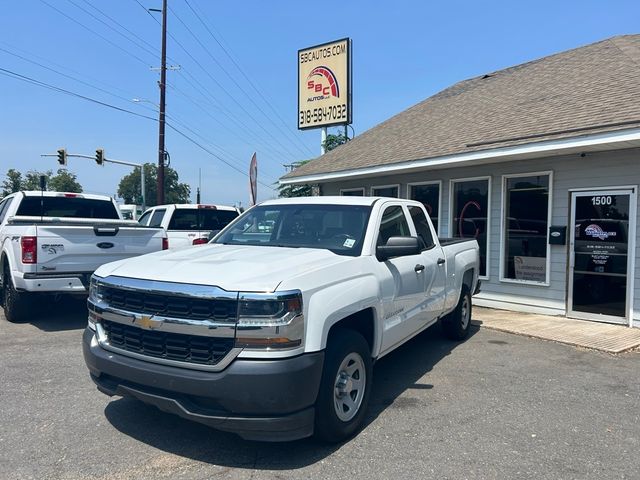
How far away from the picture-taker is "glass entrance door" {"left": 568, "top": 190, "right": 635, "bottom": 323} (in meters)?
8.23

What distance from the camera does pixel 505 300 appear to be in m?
9.95

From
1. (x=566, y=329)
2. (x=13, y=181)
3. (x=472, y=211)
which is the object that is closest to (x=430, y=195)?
(x=472, y=211)

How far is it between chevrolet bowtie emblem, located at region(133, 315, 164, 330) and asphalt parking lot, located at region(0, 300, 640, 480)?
93cm

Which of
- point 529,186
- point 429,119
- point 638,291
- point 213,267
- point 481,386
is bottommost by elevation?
point 481,386

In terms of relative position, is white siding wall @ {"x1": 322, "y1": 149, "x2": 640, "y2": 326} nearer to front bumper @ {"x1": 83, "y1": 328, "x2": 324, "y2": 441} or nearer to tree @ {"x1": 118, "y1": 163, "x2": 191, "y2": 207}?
front bumper @ {"x1": 83, "y1": 328, "x2": 324, "y2": 441}

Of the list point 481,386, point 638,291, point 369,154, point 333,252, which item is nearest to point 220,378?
point 333,252

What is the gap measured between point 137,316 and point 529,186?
8157 mm

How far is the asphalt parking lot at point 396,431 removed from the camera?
3418 mm

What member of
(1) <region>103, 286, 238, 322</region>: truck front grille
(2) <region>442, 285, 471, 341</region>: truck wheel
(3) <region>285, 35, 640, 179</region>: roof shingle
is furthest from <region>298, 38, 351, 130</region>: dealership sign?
(1) <region>103, 286, 238, 322</region>: truck front grille

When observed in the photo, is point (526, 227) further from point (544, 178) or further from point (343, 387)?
point (343, 387)

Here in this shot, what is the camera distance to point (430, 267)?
→ 5.60 meters

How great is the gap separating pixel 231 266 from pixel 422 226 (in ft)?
9.71

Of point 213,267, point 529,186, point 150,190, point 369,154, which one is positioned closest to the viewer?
point 213,267

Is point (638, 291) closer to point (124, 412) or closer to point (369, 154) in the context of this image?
point (369, 154)
